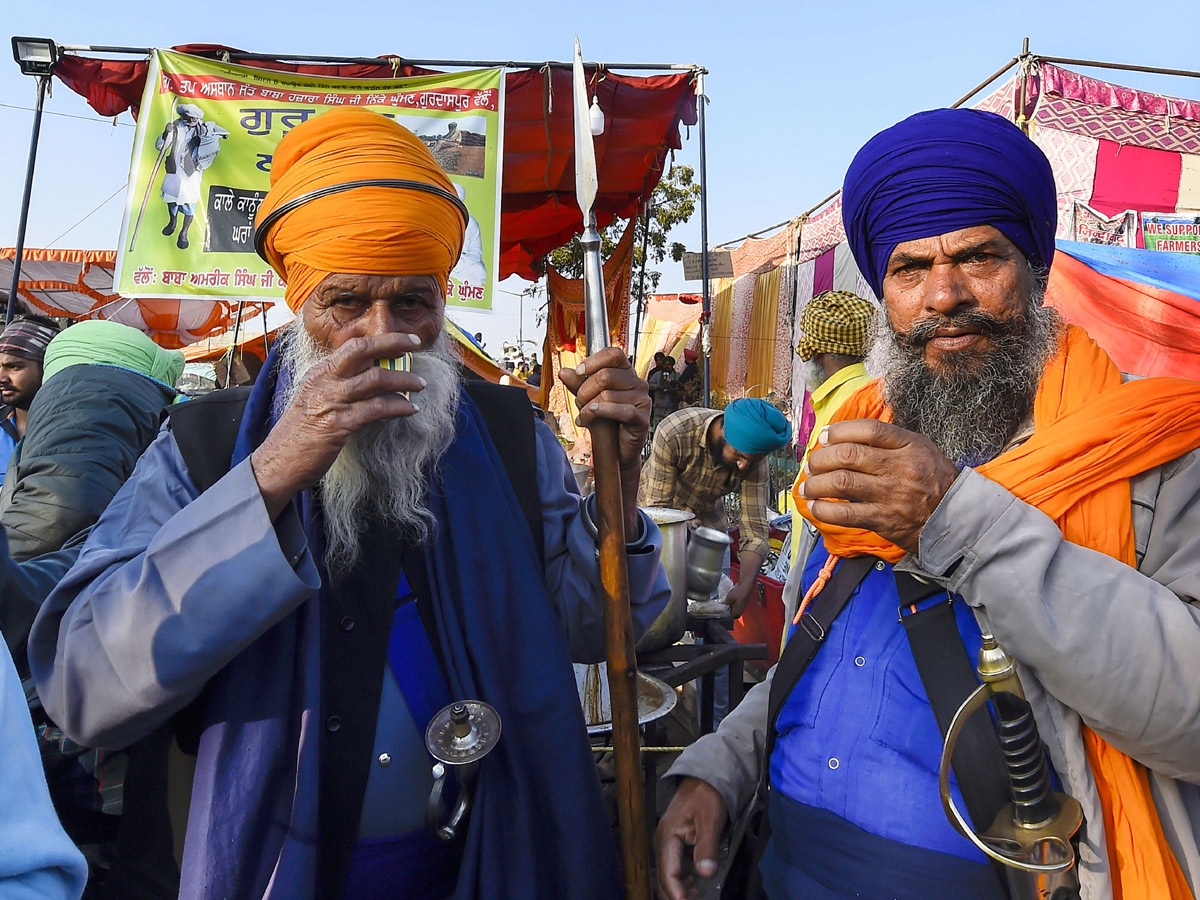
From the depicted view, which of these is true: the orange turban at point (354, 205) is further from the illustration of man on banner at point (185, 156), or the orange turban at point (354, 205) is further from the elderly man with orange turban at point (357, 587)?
the illustration of man on banner at point (185, 156)

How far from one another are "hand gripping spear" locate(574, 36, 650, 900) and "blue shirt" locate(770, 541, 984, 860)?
1.07ft

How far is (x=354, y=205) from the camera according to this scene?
165cm

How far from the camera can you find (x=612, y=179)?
8.84 meters

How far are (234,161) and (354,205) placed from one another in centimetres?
457

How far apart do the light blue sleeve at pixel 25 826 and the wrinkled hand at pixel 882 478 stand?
108 cm

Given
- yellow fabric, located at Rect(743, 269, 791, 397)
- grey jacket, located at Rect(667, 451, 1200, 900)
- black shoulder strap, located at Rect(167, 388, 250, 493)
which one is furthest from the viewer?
yellow fabric, located at Rect(743, 269, 791, 397)

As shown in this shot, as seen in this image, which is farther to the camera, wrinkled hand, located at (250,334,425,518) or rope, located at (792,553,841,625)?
rope, located at (792,553,841,625)

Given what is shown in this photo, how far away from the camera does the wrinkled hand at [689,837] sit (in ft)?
4.97

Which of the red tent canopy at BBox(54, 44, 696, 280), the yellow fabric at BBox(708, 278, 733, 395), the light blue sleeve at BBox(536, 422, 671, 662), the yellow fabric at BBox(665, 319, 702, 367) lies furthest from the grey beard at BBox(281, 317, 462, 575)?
the yellow fabric at BBox(665, 319, 702, 367)

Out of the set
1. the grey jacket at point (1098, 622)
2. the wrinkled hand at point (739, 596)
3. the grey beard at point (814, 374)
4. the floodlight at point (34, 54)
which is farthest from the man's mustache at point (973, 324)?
the floodlight at point (34, 54)

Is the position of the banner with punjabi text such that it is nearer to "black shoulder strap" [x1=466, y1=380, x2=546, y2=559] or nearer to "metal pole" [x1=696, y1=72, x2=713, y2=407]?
"metal pole" [x1=696, y1=72, x2=713, y2=407]

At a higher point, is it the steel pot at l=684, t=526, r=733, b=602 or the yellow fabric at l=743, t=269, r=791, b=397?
the yellow fabric at l=743, t=269, r=791, b=397

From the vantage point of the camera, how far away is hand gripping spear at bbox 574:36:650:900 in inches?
56.5

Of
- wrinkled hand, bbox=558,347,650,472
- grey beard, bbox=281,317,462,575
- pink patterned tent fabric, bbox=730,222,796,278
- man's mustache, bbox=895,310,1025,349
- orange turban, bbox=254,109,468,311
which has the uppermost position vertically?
pink patterned tent fabric, bbox=730,222,796,278
